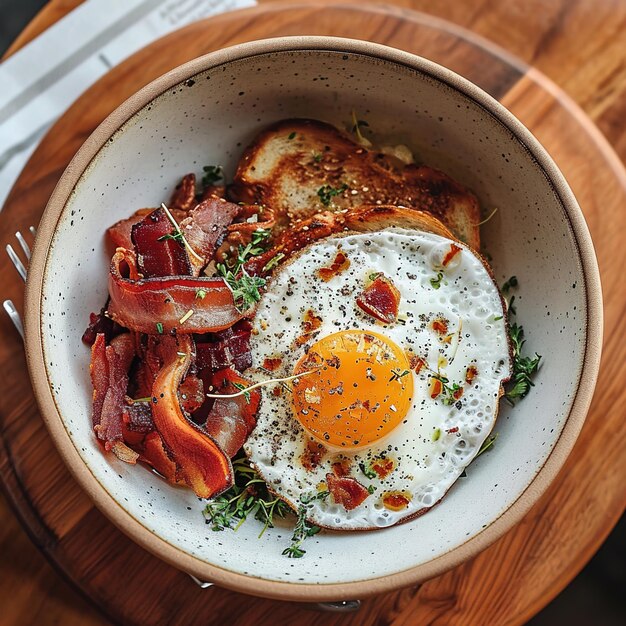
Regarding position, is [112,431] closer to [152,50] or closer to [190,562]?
[190,562]

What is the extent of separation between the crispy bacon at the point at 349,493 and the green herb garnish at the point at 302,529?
3 centimetres

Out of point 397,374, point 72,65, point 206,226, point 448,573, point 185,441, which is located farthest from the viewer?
point 72,65

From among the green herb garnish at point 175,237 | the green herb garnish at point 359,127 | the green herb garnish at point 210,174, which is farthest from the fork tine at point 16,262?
the green herb garnish at point 359,127

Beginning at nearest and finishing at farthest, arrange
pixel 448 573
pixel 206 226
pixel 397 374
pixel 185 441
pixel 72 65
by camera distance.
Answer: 1. pixel 185 441
2. pixel 397 374
3. pixel 206 226
4. pixel 448 573
5. pixel 72 65

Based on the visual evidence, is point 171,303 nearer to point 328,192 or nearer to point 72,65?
point 328,192

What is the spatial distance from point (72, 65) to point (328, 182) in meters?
1.21

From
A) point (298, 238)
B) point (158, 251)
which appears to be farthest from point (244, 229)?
point (158, 251)

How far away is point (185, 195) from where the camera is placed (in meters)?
2.54

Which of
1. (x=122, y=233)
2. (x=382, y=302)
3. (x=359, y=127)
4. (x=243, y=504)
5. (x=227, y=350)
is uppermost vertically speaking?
(x=359, y=127)

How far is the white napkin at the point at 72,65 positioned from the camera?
295cm

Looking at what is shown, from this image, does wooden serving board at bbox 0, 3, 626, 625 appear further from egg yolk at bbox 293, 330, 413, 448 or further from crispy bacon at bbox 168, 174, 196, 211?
egg yolk at bbox 293, 330, 413, 448

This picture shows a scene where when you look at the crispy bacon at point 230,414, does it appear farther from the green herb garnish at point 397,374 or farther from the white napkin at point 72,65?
the white napkin at point 72,65

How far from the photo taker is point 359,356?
2322 millimetres

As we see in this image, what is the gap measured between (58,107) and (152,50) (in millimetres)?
581
